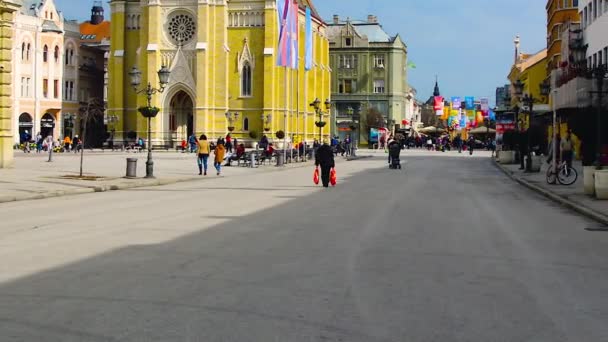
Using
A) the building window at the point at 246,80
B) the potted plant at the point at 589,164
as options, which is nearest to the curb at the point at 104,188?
the potted plant at the point at 589,164

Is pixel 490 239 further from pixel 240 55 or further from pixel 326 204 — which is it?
pixel 240 55

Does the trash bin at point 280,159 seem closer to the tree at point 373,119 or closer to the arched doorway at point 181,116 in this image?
the arched doorway at point 181,116

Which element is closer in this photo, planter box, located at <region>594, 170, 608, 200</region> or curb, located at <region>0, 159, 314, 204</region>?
planter box, located at <region>594, 170, 608, 200</region>

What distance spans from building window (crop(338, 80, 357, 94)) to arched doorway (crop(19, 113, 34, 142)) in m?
49.2

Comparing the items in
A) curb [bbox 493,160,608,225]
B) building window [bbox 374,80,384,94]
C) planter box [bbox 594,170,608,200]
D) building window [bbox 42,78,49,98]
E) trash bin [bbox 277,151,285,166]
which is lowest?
curb [bbox 493,160,608,225]

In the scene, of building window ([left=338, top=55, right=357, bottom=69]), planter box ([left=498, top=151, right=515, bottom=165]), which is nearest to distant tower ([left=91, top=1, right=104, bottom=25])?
Result: building window ([left=338, top=55, right=357, bottom=69])

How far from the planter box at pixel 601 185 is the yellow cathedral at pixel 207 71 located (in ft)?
197

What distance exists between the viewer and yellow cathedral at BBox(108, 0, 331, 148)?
81.2 meters

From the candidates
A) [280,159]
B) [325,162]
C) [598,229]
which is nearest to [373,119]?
[280,159]

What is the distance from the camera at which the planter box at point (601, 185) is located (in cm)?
2078

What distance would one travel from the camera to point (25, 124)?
78.5 metres

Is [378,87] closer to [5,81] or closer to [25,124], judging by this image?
[25,124]

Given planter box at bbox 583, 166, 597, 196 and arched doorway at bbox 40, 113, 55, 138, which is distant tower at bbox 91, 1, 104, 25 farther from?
planter box at bbox 583, 166, 597, 196

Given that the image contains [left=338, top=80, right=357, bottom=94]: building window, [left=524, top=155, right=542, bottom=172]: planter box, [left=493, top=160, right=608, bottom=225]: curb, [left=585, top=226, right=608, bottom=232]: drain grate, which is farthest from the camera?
[left=338, top=80, right=357, bottom=94]: building window
